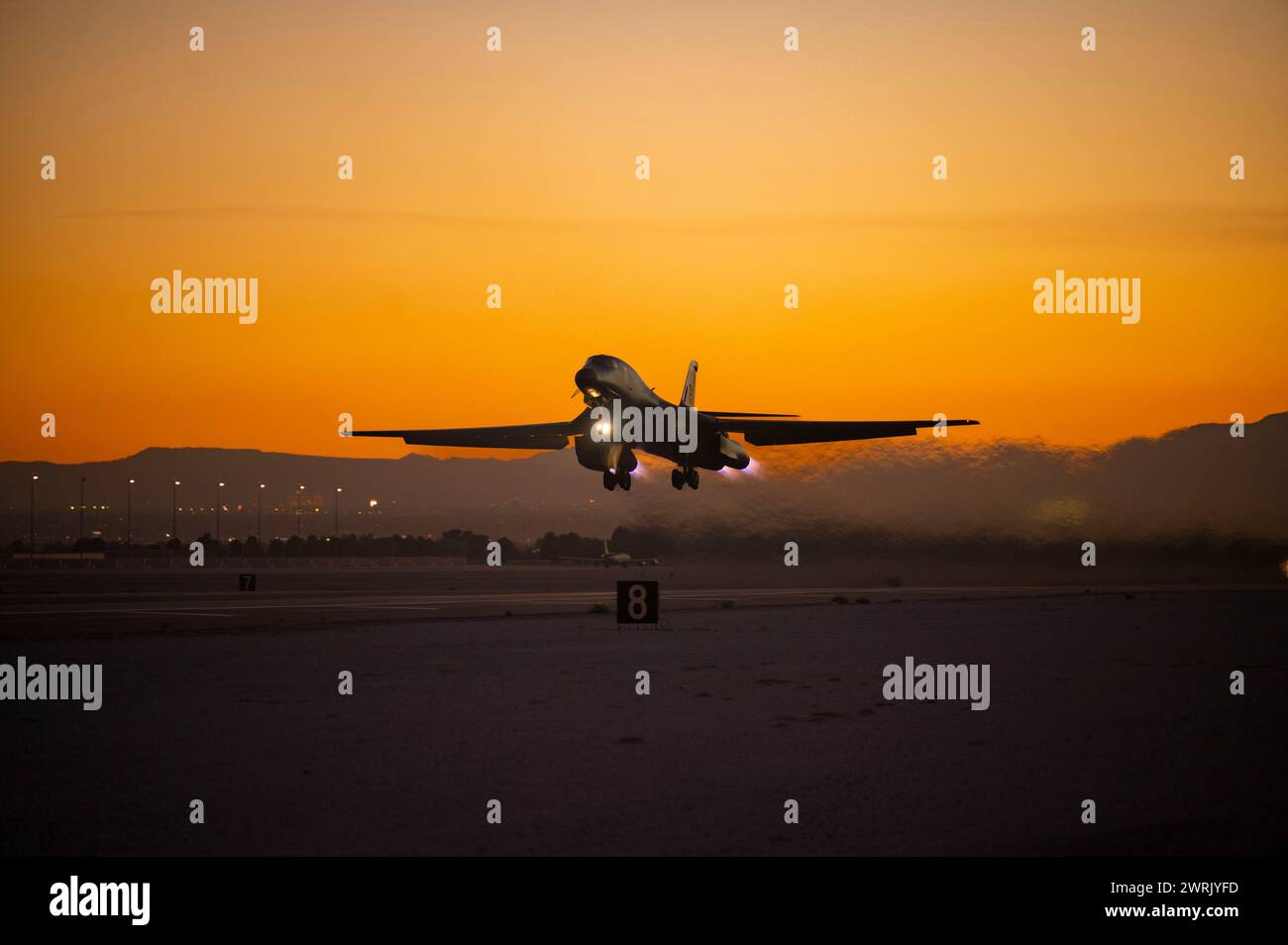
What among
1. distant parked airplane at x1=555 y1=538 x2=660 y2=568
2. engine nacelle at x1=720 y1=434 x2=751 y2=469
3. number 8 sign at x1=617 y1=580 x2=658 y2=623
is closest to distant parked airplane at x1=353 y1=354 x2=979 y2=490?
engine nacelle at x1=720 y1=434 x2=751 y2=469

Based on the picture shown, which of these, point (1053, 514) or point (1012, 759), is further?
point (1053, 514)

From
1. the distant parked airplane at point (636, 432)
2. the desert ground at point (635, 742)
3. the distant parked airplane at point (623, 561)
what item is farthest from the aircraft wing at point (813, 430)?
the distant parked airplane at point (623, 561)

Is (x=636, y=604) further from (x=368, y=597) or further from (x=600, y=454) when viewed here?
(x=368, y=597)

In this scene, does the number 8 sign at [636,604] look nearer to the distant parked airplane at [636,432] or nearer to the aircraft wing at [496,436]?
the distant parked airplane at [636,432]

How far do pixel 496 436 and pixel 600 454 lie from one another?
889 cm

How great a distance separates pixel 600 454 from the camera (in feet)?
148

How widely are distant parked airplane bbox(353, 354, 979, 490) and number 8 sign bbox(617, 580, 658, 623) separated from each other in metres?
→ 6.46

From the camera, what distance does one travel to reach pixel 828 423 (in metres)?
54.5

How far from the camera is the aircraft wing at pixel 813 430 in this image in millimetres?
52375

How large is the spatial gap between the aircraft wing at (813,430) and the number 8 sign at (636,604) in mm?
13008
